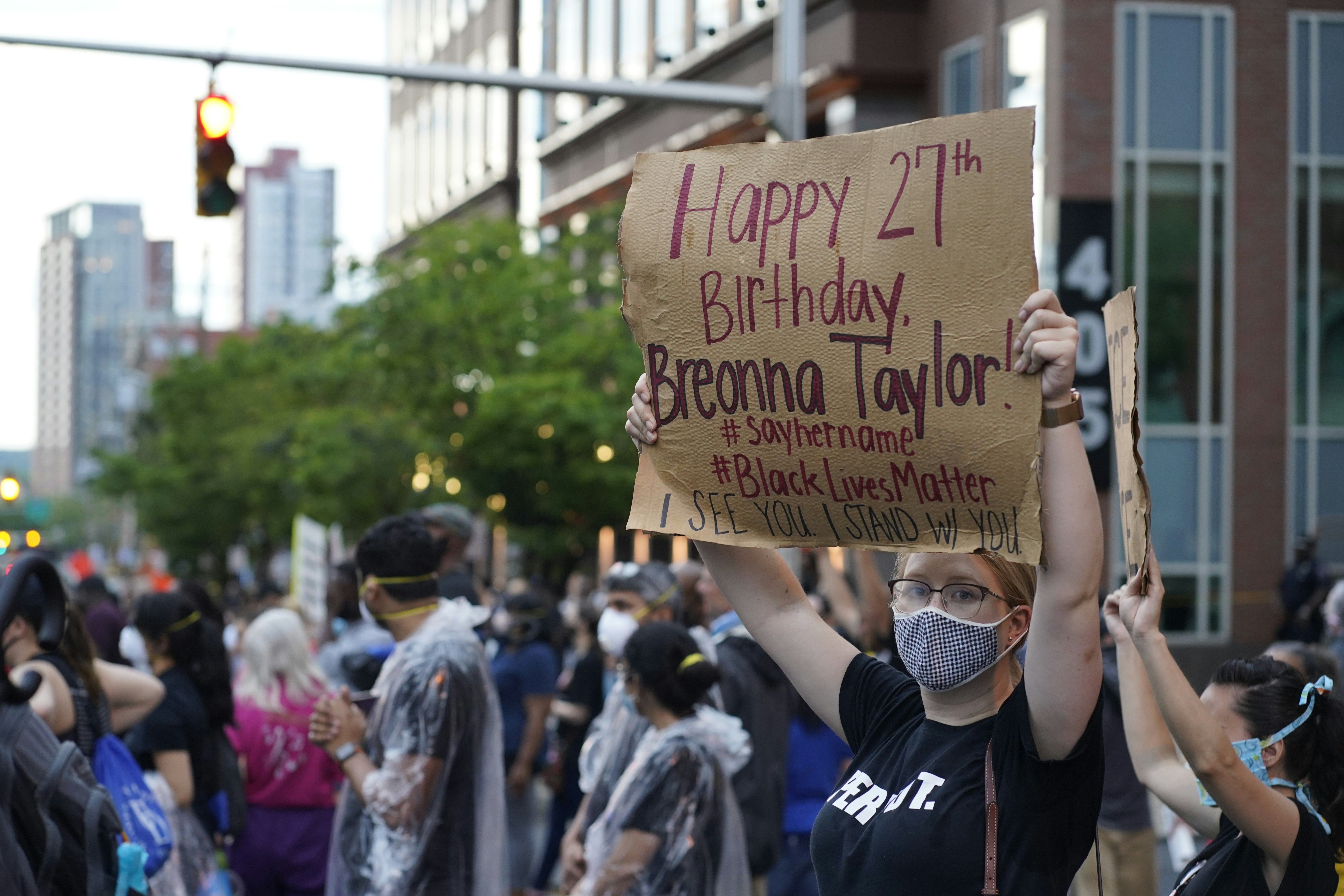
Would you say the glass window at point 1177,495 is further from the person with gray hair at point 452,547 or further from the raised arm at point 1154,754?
the raised arm at point 1154,754

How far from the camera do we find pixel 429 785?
5.22m

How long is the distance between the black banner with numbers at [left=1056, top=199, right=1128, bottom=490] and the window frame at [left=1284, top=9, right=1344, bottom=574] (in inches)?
537

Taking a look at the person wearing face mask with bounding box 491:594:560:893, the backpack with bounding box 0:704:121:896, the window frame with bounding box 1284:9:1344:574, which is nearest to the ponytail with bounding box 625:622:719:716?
the backpack with bounding box 0:704:121:896

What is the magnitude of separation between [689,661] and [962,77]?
1963cm

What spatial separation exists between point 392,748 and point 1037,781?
2.89 metres

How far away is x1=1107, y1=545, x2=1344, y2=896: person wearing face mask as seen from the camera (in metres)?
3.38

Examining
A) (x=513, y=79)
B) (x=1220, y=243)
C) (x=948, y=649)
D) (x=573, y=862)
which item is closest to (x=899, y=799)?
(x=948, y=649)

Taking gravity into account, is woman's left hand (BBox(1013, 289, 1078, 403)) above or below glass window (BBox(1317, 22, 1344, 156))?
below

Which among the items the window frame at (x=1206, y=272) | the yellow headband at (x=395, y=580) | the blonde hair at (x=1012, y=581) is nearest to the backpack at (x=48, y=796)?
the yellow headband at (x=395, y=580)

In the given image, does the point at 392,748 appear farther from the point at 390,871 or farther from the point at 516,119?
the point at 516,119

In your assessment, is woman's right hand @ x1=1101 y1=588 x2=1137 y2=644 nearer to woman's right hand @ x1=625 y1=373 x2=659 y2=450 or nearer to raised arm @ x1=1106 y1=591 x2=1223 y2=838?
raised arm @ x1=1106 y1=591 x2=1223 y2=838

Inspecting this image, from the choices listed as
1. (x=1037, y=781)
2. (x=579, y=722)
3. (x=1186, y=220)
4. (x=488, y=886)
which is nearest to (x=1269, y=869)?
(x=1037, y=781)

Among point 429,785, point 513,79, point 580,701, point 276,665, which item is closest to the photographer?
point 429,785

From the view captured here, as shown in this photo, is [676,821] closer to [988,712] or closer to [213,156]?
[988,712]
